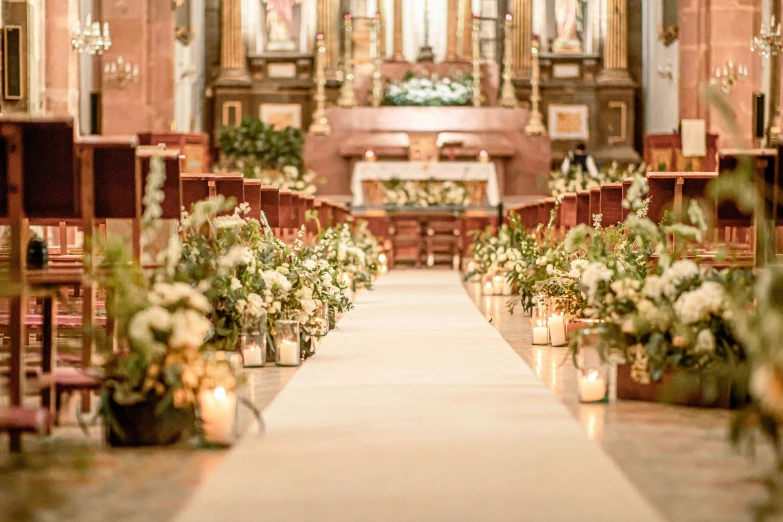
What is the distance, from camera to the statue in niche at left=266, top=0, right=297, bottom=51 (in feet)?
89.7

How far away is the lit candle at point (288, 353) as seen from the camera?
707 centimetres

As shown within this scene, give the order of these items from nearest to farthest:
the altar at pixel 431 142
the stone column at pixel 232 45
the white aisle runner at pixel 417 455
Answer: the white aisle runner at pixel 417 455
the altar at pixel 431 142
the stone column at pixel 232 45

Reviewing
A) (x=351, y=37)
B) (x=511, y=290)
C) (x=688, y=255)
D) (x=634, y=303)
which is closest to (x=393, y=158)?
(x=351, y=37)

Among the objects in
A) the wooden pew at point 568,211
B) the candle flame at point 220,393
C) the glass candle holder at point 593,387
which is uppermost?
the wooden pew at point 568,211

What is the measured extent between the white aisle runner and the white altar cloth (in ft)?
44.3

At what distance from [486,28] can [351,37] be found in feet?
9.26

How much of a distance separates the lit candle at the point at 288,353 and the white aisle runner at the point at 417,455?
0.42ft

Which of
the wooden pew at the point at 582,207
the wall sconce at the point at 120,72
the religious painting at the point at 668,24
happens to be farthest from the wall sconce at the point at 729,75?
the wooden pew at the point at 582,207

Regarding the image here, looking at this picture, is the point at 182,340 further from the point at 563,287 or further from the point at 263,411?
A: the point at 563,287

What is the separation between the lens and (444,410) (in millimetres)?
5414

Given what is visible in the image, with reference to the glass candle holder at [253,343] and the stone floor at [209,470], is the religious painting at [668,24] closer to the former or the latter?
the glass candle holder at [253,343]

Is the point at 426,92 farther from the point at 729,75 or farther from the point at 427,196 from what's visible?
the point at 729,75

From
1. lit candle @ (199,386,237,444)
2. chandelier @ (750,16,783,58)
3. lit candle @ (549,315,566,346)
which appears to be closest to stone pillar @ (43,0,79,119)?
chandelier @ (750,16,783,58)

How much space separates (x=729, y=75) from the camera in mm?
20250
